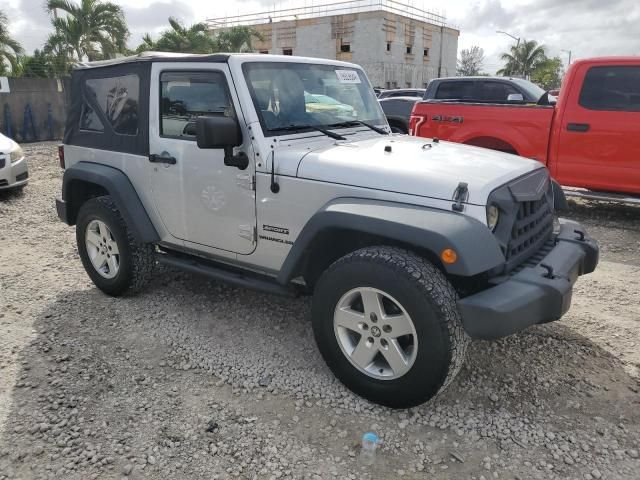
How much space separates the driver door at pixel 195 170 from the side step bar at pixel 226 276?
0.15 meters

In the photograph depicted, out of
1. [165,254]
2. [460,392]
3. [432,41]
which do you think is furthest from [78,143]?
[432,41]

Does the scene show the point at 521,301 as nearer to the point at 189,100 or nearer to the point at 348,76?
the point at 348,76

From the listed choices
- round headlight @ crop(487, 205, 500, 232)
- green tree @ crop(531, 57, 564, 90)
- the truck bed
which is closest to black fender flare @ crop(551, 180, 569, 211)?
round headlight @ crop(487, 205, 500, 232)

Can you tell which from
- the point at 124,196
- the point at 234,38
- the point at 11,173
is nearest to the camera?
the point at 124,196

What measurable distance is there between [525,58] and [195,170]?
53482mm

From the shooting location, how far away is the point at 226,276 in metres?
3.66

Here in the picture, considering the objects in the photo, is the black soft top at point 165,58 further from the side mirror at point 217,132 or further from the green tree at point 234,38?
the green tree at point 234,38

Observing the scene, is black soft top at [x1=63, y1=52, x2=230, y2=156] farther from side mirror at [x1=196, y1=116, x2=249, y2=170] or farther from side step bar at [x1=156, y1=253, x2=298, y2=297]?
side step bar at [x1=156, y1=253, x2=298, y2=297]

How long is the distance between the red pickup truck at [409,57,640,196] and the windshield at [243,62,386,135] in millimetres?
3177

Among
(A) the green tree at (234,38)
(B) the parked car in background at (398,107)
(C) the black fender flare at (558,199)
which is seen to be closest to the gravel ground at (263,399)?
(C) the black fender flare at (558,199)

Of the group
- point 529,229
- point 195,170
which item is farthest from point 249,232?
point 529,229

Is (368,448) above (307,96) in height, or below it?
below

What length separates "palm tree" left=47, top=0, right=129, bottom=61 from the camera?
74.7ft

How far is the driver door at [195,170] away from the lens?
3.47 m
